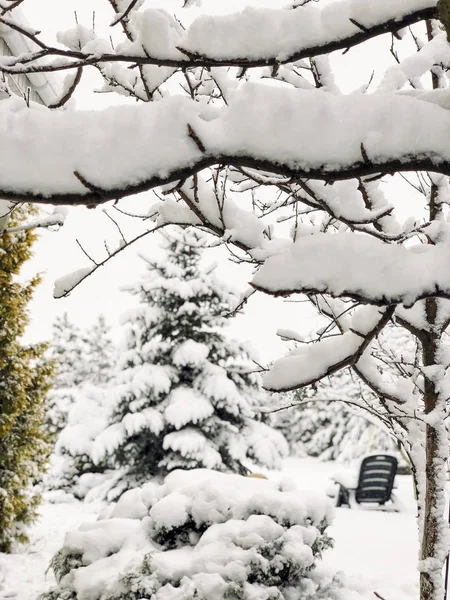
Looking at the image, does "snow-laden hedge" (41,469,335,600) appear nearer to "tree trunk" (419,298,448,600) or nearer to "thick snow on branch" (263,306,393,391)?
"tree trunk" (419,298,448,600)

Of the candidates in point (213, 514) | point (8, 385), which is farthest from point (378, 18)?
point (8, 385)

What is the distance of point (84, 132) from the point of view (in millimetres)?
1103

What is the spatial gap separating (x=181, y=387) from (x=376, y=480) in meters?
4.05

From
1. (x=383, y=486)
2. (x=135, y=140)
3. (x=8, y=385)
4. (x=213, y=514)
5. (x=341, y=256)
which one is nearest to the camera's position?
(x=135, y=140)

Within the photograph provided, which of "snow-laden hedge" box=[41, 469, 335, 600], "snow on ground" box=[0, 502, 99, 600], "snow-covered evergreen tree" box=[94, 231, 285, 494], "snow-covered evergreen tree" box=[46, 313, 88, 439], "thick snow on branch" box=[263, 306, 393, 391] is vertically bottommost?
"snow on ground" box=[0, 502, 99, 600]

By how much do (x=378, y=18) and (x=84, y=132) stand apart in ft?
2.72

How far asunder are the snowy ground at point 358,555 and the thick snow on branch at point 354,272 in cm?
415

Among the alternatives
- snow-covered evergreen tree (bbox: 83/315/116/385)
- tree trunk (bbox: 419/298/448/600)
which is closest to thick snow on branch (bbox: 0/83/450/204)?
tree trunk (bbox: 419/298/448/600)

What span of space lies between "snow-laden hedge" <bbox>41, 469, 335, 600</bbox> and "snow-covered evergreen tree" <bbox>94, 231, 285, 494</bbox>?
15.0ft

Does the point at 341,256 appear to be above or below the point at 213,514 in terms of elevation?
above

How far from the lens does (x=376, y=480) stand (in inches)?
339

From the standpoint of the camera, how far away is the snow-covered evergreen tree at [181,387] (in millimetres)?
9336

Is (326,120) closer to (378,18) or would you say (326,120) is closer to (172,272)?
(378,18)

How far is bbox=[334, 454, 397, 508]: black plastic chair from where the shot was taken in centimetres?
852
